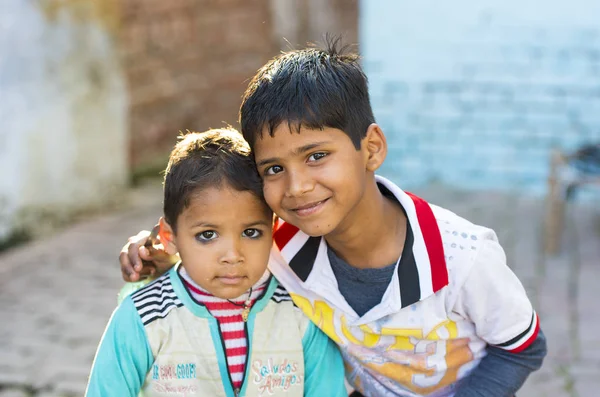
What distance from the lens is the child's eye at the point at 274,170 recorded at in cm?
205

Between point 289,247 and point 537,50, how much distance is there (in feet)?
15.2

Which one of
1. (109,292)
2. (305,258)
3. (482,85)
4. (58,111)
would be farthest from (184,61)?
(305,258)

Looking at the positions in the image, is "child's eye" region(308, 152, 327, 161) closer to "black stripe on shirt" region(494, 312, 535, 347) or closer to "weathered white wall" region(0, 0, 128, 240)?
"black stripe on shirt" region(494, 312, 535, 347)

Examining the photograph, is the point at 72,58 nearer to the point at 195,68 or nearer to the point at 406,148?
the point at 195,68

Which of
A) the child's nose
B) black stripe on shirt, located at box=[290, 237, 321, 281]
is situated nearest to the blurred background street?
black stripe on shirt, located at box=[290, 237, 321, 281]

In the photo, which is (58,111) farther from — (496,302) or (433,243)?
(496,302)

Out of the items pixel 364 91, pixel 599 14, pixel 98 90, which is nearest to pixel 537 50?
pixel 599 14

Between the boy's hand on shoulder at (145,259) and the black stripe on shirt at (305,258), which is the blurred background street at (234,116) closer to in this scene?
the boy's hand on shoulder at (145,259)

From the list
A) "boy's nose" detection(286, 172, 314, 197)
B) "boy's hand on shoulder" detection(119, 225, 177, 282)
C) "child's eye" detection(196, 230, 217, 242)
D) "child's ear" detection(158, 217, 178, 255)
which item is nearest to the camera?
"boy's nose" detection(286, 172, 314, 197)

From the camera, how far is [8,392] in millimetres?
3312

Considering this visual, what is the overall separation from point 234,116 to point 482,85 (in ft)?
8.14

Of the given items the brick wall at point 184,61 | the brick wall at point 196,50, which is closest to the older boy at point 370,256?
the brick wall at point 196,50

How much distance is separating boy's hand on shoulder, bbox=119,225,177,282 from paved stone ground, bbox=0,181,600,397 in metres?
1.19

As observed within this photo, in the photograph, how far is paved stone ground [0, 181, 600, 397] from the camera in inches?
136
